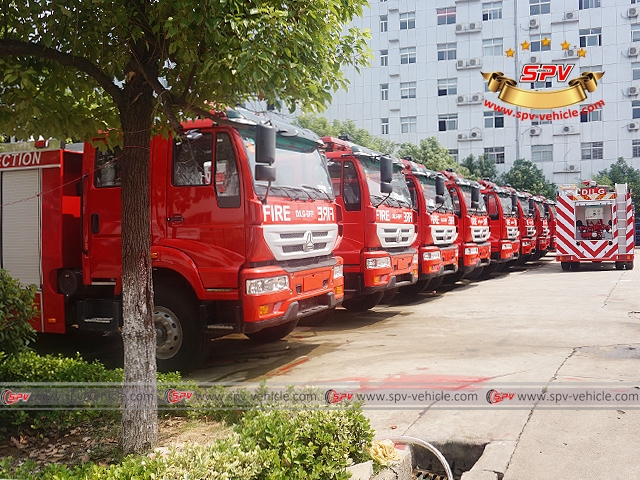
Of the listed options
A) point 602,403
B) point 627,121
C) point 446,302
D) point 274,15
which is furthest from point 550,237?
point 274,15

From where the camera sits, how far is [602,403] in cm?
483

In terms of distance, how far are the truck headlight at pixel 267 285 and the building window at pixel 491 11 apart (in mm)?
39196

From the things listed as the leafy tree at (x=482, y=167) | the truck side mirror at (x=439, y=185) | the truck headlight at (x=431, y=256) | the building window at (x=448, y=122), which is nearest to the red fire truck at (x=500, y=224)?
the truck side mirror at (x=439, y=185)

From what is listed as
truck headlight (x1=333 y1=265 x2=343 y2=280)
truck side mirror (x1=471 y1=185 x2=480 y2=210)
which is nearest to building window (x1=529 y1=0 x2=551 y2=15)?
truck side mirror (x1=471 y1=185 x2=480 y2=210)

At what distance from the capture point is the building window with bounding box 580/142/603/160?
38781 mm

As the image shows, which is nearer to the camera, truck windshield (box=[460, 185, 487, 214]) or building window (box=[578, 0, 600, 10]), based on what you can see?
truck windshield (box=[460, 185, 487, 214])

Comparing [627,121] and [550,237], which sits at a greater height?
[627,121]

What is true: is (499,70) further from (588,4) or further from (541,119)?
(588,4)

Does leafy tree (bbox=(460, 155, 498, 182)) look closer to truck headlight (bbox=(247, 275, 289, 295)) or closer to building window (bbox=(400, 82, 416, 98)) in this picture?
building window (bbox=(400, 82, 416, 98))

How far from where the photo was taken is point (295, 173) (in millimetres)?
6668

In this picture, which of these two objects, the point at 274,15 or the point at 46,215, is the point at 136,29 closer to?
the point at 274,15

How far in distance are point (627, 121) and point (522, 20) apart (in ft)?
29.8

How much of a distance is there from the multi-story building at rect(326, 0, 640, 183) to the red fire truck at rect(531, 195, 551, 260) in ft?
56.0

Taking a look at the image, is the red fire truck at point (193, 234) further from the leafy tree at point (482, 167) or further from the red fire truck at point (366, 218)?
the leafy tree at point (482, 167)
